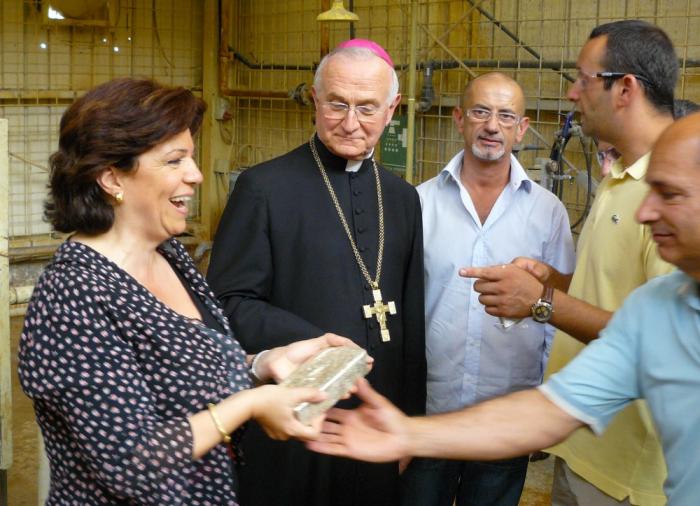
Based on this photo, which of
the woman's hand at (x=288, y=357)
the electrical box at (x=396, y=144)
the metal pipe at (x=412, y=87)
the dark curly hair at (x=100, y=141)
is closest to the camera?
the dark curly hair at (x=100, y=141)

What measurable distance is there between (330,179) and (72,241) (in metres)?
1.11

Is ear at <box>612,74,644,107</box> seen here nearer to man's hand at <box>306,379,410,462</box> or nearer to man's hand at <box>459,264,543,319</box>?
man's hand at <box>459,264,543,319</box>

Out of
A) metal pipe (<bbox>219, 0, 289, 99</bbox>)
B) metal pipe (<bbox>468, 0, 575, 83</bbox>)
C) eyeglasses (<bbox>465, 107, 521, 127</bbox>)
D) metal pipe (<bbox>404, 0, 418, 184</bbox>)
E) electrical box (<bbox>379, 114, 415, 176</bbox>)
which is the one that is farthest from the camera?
metal pipe (<bbox>219, 0, 289, 99</bbox>)

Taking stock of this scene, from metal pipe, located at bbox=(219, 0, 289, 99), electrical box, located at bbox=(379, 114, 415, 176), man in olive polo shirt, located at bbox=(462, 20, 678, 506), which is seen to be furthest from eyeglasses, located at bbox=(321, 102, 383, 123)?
metal pipe, located at bbox=(219, 0, 289, 99)

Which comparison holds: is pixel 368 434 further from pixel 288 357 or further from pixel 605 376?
pixel 605 376

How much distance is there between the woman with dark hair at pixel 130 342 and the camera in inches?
69.9

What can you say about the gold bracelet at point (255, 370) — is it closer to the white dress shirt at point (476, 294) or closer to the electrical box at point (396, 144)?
the white dress shirt at point (476, 294)

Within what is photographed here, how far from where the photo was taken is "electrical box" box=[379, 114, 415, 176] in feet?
21.9

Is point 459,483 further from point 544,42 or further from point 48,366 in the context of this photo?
point 544,42

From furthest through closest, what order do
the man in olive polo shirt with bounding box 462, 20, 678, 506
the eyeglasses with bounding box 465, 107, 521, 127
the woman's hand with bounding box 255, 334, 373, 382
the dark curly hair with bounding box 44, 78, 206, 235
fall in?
the eyeglasses with bounding box 465, 107, 521, 127 < the man in olive polo shirt with bounding box 462, 20, 678, 506 < the woman's hand with bounding box 255, 334, 373, 382 < the dark curly hair with bounding box 44, 78, 206, 235

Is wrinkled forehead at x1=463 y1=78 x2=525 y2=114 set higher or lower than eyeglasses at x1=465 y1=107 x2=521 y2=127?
higher

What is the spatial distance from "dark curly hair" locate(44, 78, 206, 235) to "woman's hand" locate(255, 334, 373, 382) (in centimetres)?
53

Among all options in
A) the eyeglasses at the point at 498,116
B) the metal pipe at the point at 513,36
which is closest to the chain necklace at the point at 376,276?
the eyeglasses at the point at 498,116

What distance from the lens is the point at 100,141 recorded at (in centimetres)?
196
